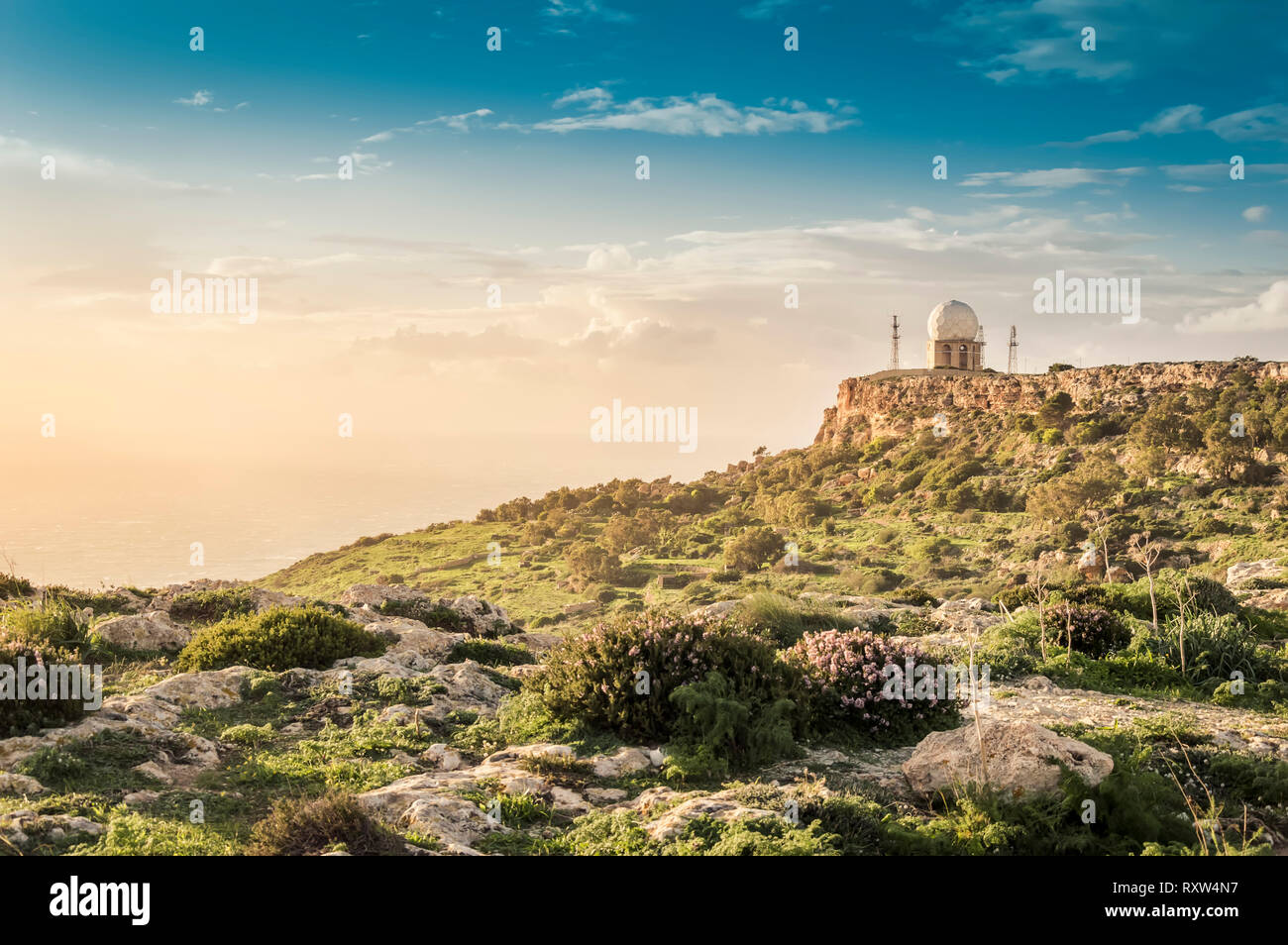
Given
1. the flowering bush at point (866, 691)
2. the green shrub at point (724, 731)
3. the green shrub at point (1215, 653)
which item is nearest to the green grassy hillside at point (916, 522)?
the green shrub at point (1215, 653)

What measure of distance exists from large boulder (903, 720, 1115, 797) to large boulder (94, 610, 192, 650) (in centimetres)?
1077

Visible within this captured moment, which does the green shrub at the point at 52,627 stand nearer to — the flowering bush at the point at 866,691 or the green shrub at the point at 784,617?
the flowering bush at the point at 866,691

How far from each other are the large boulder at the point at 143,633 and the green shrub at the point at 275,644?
4.24 ft

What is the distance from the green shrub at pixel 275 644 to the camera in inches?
440

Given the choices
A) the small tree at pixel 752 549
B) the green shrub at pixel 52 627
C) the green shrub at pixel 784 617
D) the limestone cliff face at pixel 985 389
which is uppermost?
the limestone cliff face at pixel 985 389

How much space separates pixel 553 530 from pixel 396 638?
167 ft

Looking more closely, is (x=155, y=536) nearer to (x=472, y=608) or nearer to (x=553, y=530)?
(x=553, y=530)

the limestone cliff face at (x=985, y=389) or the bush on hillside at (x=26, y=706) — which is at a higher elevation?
the limestone cliff face at (x=985, y=389)

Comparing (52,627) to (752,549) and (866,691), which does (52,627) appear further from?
(752,549)

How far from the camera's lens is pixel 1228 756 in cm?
716

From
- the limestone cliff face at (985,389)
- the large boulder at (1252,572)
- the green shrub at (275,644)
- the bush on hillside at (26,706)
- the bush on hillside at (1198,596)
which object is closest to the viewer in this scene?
the bush on hillside at (26,706)

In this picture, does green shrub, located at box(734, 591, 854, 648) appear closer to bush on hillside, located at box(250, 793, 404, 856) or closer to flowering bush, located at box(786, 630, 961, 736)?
flowering bush, located at box(786, 630, 961, 736)

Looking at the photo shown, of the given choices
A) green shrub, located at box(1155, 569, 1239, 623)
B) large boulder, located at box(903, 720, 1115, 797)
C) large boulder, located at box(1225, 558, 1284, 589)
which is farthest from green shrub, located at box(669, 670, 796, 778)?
large boulder, located at box(1225, 558, 1284, 589)

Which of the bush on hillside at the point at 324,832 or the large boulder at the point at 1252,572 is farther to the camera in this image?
the large boulder at the point at 1252,572
